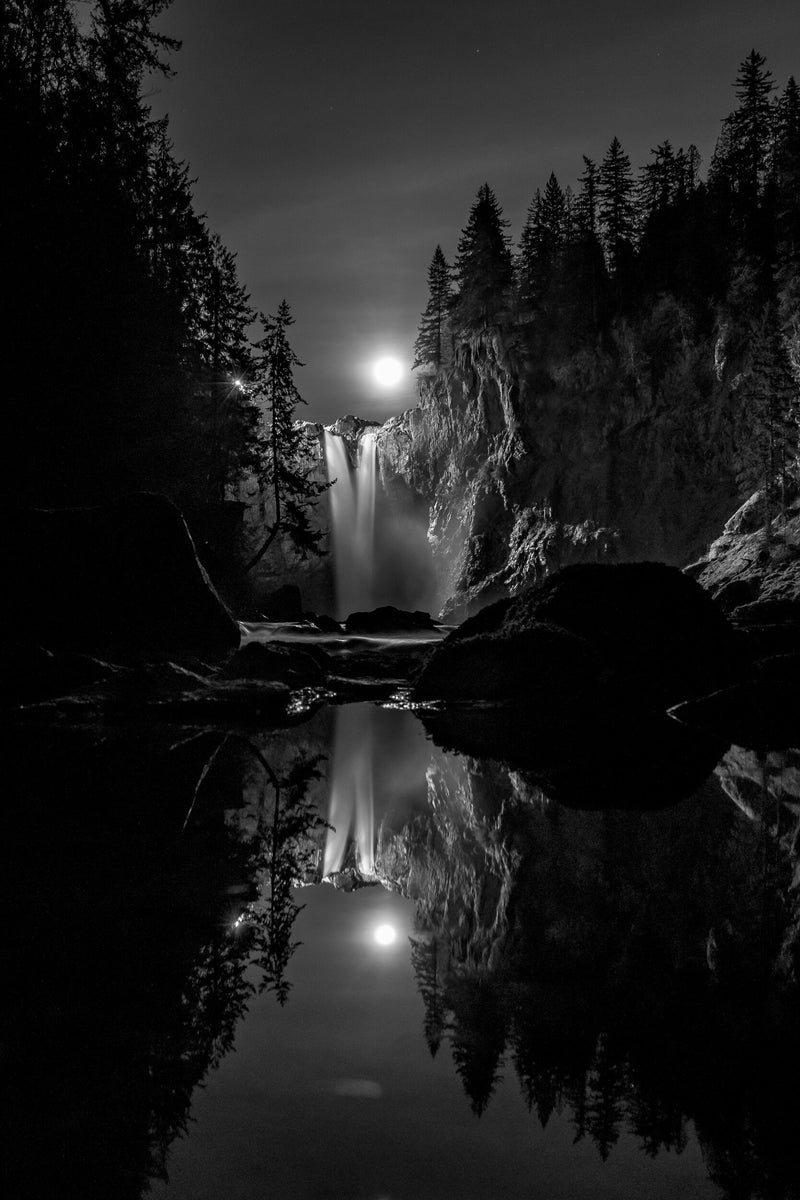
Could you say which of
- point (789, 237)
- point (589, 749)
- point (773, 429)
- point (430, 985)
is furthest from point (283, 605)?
point (789, 237)

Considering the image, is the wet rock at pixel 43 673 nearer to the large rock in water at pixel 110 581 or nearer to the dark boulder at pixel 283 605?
the large rock in water at pixel 110 581

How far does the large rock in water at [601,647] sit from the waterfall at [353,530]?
5252 cm

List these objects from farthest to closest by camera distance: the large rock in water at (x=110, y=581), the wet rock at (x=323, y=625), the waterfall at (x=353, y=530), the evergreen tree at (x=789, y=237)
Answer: the waterfall at (x=353, y=530)
the evergreen tree at (x=789, y=237)
the wet rock at (x=323, y=625)
the large rock in water at (x=110, y=581)

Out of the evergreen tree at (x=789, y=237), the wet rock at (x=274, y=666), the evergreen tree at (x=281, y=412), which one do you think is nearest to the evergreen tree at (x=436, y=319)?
the evergreen tree at (x=789, y=237)

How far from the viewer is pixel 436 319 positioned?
64.6 meters

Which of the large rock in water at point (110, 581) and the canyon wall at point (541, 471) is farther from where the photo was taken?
the canyon wall at point (541, 471)

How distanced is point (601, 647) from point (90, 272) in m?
12.3

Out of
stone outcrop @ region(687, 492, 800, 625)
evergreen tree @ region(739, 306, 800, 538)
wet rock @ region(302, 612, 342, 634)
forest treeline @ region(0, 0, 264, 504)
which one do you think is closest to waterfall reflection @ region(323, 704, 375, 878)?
forest treeline @ region(0, 0, 264, 504)

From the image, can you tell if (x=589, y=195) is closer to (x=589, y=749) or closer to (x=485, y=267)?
(x=485, y=267)

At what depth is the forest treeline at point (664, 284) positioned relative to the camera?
1745 inches

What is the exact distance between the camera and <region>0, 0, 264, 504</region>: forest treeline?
13.8 meters

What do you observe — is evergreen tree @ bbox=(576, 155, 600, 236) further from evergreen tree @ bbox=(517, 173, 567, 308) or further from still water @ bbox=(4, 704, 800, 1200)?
still water @ bbox=(4, 704, 800, 1200)

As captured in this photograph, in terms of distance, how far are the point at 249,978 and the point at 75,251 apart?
15986 millimetres

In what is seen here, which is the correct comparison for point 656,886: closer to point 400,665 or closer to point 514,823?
point 514,823
